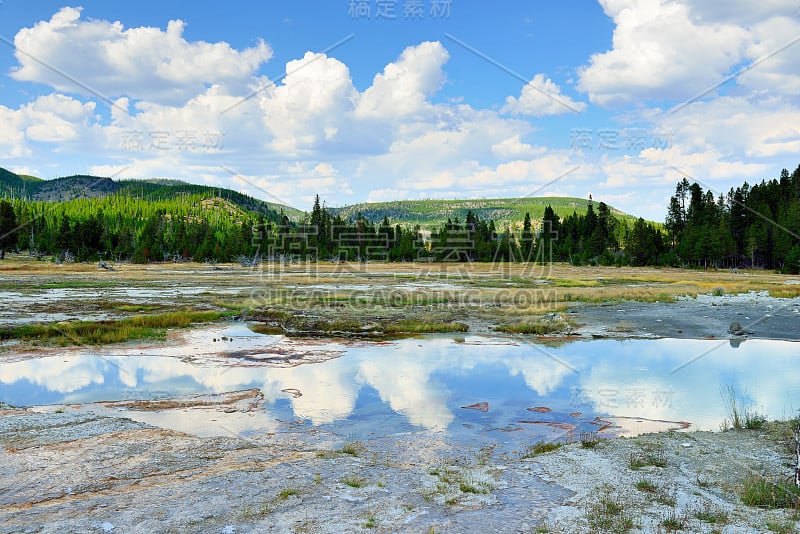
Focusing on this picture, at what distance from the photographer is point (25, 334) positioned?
92.3 ft

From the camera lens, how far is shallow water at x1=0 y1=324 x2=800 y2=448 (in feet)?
50.4

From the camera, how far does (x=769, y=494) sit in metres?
9.36

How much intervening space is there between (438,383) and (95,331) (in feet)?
65.9

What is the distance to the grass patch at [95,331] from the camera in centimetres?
2764

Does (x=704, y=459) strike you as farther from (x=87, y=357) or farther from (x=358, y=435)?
(x=87, y=357)

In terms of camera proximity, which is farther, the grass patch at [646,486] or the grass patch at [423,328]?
the grass patch at [423,328]

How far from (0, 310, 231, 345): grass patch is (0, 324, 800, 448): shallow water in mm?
2252

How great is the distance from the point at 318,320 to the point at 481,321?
11.1m

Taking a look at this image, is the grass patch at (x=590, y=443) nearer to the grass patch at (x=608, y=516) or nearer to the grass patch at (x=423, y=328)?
the grass patch at (x=608, y=516)

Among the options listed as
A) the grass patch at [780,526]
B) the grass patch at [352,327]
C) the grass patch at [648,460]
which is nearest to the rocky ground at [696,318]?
the grass patch at [352,327]

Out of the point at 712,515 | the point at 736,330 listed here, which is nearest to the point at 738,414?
the point at 712,515

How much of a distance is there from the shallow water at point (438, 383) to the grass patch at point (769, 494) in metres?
4.64

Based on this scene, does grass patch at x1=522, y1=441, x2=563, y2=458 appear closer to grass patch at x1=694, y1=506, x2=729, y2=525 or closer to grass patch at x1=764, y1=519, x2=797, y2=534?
grass patch at x1=694, y1=506, x2=729, y2=525

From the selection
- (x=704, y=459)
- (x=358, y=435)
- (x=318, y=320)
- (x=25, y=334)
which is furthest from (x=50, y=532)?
(x=318, y=320)
